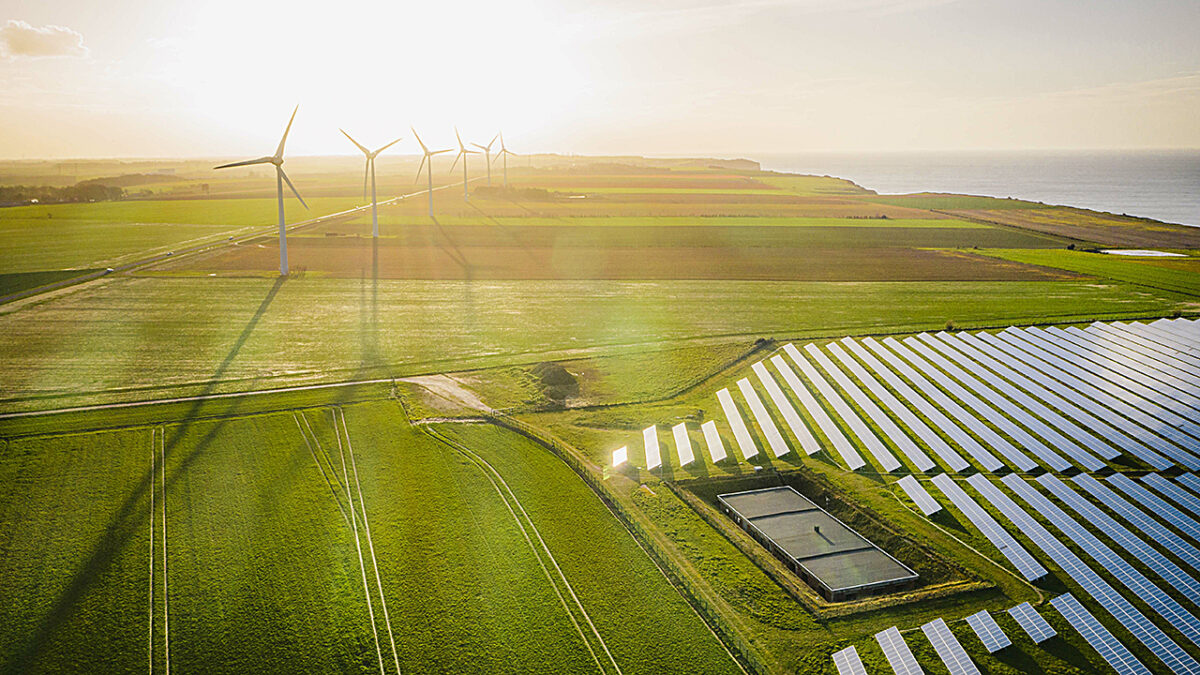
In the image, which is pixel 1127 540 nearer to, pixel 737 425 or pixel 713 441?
pixel 713 441

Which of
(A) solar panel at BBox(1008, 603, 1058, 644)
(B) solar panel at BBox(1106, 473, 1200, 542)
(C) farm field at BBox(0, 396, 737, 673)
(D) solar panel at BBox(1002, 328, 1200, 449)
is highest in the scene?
(D) solar panel at BBox(1002, 328, 1200, 449)

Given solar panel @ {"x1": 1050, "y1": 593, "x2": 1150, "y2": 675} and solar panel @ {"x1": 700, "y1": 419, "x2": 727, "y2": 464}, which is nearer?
solar panel @ {"x1": 1050, "y1": 593, "x2": 1150, "y2": 675}

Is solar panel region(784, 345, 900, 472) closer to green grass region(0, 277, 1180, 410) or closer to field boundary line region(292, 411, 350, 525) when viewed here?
green grass region(0, 277, 1180, 410)

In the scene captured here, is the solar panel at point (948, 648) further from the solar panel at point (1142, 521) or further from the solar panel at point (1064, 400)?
the solar panel at point (1064, 400)

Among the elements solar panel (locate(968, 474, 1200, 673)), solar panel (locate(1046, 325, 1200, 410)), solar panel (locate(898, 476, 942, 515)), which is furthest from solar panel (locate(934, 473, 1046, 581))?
solar panel (locate(1046, 325, 1200, 410))

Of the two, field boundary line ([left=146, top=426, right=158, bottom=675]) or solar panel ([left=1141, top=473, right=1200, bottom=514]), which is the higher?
solar panel ([left=1141, top=473, right=1200, bottom=514])

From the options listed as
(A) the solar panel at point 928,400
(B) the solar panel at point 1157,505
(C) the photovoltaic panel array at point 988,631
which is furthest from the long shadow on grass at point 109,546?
(B) the solar panel at point 1157,505
